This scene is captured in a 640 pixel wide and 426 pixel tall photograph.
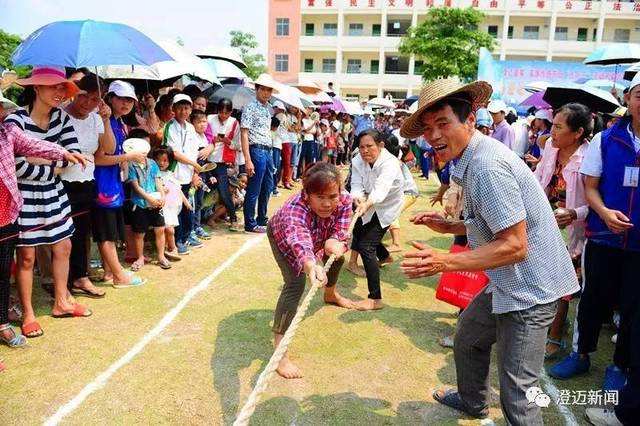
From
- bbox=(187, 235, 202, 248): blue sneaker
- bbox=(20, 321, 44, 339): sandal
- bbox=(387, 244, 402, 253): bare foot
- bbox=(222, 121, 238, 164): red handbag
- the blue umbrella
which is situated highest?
the blue umbrella

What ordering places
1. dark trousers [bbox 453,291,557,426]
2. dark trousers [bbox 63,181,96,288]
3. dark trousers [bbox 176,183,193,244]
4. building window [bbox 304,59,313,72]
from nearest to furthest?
dark trousers [bbox 453,291,557,426]
dark trousers [bbox 63,181,96,288]
dark trousers [bbox 176,183,193,244]
building window [bbox 304,59,313,72]

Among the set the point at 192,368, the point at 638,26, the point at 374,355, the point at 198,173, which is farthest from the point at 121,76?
the point at 638,26

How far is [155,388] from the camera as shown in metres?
3.12

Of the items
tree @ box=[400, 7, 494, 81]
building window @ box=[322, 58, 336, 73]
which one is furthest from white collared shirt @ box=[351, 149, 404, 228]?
building window @ box=[322, 58, 336, 73]

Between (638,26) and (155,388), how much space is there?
5360 cm

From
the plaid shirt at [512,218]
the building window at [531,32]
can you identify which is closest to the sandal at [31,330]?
the plaid shirt at [512,218]

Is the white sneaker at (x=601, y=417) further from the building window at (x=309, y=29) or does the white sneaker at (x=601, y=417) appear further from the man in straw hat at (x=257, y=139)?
the building window at (x=309, y=29)

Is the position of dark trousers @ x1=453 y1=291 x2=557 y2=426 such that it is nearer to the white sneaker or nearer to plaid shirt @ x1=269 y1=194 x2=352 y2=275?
the white sneaker

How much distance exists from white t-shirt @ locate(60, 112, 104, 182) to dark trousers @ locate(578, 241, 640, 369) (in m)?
4.22

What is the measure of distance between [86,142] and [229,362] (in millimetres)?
2405

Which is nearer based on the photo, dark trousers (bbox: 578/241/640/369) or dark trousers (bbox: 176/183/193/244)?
dark trousers (bbox: 578/241/640/369)

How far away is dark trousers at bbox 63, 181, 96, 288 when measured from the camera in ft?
14.0

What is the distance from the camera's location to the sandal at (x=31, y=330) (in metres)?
3.69

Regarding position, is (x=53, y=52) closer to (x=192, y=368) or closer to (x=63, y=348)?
(x=63, y=348)
